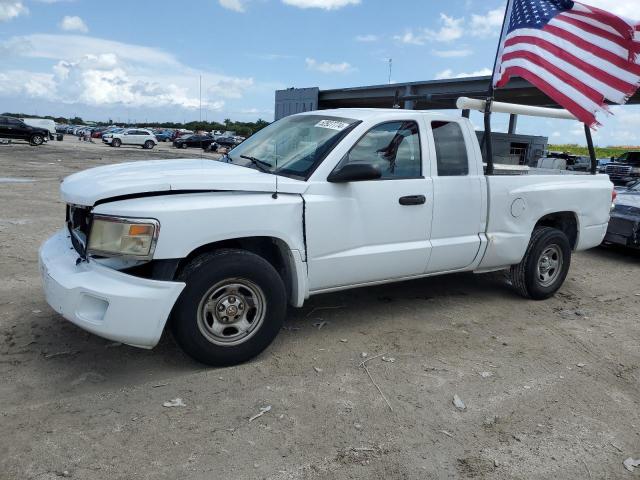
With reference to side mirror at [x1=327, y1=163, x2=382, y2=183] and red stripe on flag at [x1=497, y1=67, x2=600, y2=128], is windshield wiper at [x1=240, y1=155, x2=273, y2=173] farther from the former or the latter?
red stripe on flag at [x1=497, y1=67, x2=600, y2=128]

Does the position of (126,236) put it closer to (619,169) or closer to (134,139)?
(619,169)

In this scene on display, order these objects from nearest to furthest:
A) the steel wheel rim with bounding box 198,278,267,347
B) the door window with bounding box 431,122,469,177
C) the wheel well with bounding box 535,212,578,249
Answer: the steel wheel rim with bounding box 198,278,267,347, the door window with bounding box 431,122,469,177, the wheel well with bounding box 535,212,578,249

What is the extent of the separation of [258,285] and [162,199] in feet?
2.83

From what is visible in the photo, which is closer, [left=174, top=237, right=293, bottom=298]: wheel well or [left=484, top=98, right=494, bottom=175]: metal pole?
[left=174, top=237, right=293, bottom=298]: wheel well

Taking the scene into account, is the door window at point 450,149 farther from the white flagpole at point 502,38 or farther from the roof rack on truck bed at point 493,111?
the white flagpole at point 502,38

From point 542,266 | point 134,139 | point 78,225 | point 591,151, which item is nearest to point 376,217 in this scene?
point 78,225

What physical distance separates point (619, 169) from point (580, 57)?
1930 centimetres

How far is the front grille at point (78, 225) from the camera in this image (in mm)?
3796

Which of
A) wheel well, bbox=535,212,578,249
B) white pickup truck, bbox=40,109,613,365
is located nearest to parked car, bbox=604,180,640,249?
wheel well, bbox=535,212,578,249

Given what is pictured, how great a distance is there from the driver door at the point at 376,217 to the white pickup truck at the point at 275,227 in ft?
0.04

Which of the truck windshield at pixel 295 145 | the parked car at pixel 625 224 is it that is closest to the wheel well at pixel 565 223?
the parked car at pixel 625 224

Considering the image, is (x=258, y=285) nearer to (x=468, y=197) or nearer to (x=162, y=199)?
(x=162, y=199)

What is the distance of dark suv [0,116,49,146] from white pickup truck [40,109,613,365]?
36.1 meters

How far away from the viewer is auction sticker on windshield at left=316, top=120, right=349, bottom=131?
4.35m
